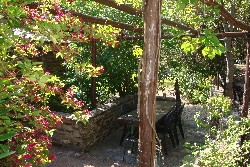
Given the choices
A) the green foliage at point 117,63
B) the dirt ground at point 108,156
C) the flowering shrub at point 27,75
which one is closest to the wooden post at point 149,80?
the flowering shrub at point 27,75

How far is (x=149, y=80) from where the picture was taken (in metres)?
1.62

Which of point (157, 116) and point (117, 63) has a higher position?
point (117, 63)

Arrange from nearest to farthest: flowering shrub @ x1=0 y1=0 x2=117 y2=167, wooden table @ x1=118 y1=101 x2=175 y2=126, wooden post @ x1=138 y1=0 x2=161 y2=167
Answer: wooden post @ x1=138 y1=0 x2=161 y2=167 → flowering shrub @ x1=0 y1=0 x2=117 y2=167 → wooden table @ x1=118 y1=101 x2=175 y2=126

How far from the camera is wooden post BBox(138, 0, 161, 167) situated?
1568 mm

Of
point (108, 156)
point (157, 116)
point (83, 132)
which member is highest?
point (157, 116)

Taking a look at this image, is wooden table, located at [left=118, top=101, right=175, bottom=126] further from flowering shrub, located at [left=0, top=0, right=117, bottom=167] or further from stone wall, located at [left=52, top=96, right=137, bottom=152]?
flowering shrub, located at [left=0, top=0, right=117, bottom=167]

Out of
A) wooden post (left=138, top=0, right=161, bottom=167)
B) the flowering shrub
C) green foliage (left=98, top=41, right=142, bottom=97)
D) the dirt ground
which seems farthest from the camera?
green foliage (left=98, top=41, right=142, bottom=97)

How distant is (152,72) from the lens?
5.27ft

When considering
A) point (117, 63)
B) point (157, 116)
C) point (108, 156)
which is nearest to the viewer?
point (108, 156)

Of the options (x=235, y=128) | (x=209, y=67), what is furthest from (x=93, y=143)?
(x=209, y=67)

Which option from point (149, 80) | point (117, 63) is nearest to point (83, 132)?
point (117, 63)

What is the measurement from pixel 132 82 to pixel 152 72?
6.26 metres

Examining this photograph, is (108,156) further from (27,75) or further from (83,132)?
(27,75)

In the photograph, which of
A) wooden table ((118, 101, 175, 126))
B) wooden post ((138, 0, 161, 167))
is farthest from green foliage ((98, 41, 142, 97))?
wooden post ((138, 0, 161, 167))
